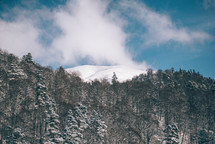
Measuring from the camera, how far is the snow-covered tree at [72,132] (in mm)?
40938

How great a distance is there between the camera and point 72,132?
42062mm

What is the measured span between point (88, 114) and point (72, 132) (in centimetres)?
1251

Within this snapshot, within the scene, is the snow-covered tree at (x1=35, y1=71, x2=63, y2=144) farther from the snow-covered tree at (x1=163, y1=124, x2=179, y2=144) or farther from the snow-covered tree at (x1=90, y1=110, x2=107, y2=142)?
the snow-covered tree at (x1=163, y1=124, x2=179, y2=144)

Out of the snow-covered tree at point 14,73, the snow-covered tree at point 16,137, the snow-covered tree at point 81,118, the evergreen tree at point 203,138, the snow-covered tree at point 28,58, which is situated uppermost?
the snow-covered tree at point 28,58

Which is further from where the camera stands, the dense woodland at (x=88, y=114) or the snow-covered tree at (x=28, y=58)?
the snow-covered tree at (x=28, y=58)

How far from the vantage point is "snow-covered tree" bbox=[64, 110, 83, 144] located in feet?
134

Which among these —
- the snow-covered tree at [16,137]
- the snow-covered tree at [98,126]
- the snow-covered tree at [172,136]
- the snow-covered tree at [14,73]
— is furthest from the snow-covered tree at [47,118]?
the snow-covered tree at [172,136]

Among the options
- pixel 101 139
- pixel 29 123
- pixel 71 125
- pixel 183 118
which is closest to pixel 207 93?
pixel 183 118

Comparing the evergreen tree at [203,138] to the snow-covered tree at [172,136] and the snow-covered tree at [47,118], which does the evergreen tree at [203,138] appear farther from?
the snow-covered tree at [47,118]

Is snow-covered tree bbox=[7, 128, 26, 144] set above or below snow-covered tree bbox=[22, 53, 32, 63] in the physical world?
below

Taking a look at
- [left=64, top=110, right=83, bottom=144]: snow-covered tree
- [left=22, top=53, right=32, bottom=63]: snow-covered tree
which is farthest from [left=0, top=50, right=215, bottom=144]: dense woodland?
[left=22, top=53, right=32, bottom=63]: snow-covered tree

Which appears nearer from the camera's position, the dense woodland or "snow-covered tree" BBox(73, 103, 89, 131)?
the dense woodland

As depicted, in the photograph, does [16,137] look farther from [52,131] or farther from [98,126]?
[98,126]

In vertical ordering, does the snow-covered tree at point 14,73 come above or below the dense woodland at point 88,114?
above
